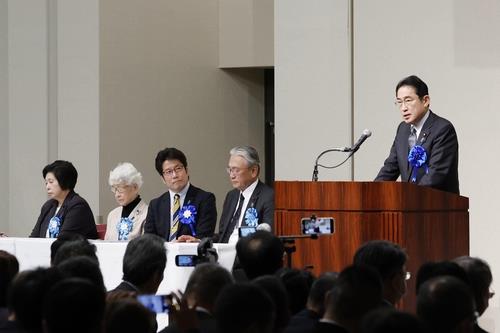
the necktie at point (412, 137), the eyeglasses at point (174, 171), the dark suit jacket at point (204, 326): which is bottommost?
the dark suit jacket at point (204, 326)

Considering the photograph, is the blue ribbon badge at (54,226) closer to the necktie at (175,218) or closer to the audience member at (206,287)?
the necktie at (175,218)

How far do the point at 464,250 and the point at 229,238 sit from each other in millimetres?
1621

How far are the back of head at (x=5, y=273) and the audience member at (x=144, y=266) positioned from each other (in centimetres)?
45

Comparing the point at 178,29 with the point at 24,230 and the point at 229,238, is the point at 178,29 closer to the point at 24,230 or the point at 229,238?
the point at 24,230

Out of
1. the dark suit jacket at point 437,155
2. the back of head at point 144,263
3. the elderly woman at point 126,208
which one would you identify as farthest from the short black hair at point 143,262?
the elderly woman at point 126,208

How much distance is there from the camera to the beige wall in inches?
407

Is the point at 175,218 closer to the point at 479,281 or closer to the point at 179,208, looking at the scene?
the point at 179,208

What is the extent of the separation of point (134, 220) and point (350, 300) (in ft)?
15.8

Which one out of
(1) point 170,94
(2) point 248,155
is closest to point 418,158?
(2) point 248,155

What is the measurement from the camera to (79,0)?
1027 cm

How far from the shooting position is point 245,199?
750cm

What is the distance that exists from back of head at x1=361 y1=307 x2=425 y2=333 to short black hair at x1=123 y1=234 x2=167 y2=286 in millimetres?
1793

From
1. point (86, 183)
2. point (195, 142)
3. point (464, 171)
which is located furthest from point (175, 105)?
point (464, 171)

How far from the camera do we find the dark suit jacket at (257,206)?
24.0ft
